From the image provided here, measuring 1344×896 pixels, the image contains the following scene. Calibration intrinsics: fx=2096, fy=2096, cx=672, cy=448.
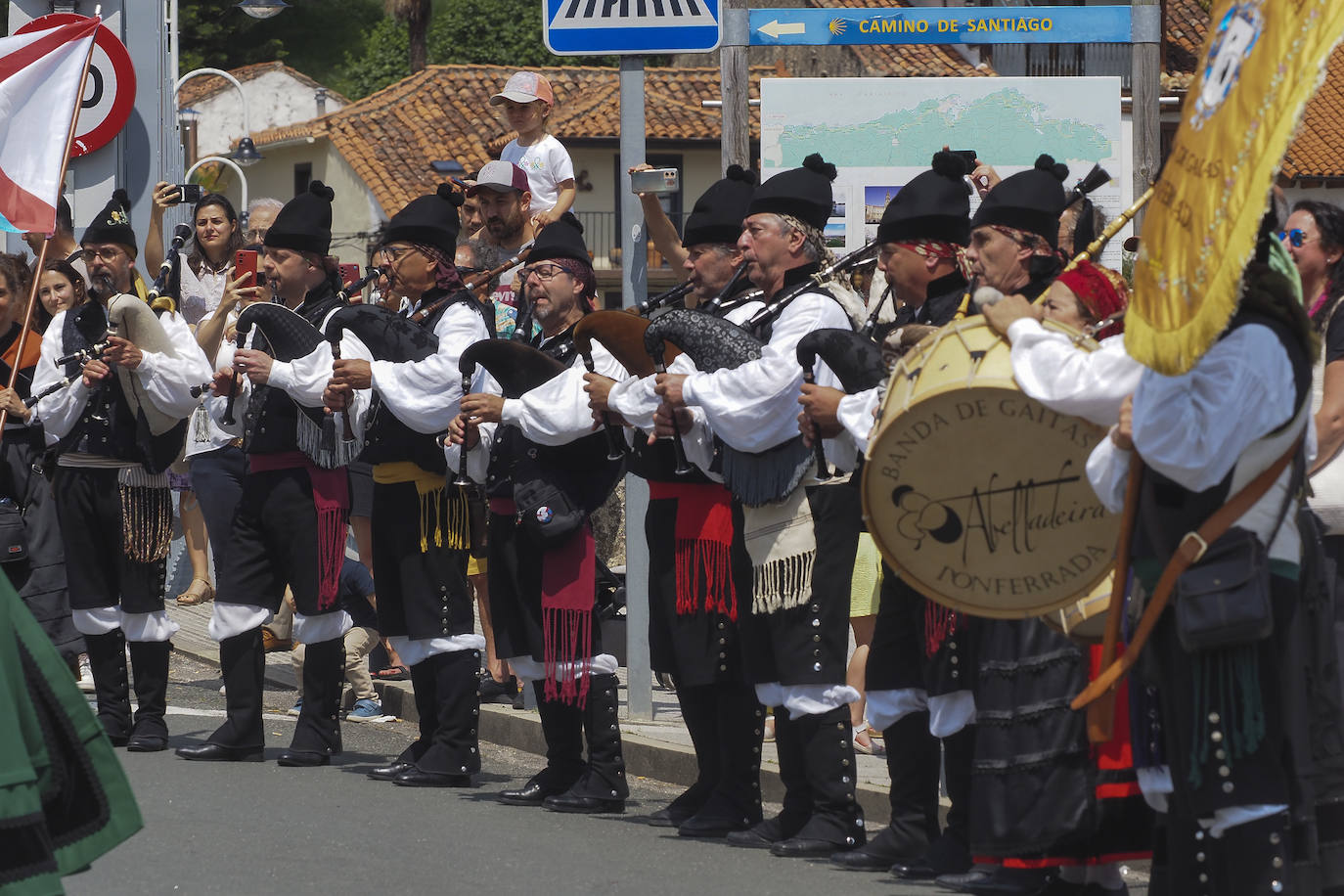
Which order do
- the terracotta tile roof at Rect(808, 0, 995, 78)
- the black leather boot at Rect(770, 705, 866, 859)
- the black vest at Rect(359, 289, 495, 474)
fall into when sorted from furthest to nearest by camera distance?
the terracotta tile roof at Rect(808, 0, 995, 78)
the black vest at Rect(359, 289, 495, 474)
the black leather boot at Rect(770, 705, 866, 859)

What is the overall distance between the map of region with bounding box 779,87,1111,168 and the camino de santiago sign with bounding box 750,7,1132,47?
0.44m

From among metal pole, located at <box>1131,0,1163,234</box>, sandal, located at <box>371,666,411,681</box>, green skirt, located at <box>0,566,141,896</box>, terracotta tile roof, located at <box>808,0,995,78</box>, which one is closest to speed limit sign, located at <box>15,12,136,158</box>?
sandal, located at <box>371,666,411,681</box>

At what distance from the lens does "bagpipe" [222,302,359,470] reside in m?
8.47

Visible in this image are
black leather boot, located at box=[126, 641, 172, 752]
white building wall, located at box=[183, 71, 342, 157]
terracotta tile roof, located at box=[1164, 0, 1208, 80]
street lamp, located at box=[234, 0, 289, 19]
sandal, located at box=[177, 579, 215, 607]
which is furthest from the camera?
white building wall, located at box=[183, 71, 342, 157]

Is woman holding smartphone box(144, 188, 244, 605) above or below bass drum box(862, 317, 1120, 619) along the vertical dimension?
above

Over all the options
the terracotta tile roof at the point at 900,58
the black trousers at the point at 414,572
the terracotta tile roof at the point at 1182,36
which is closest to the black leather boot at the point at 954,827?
the black trousers at the point at 414,572

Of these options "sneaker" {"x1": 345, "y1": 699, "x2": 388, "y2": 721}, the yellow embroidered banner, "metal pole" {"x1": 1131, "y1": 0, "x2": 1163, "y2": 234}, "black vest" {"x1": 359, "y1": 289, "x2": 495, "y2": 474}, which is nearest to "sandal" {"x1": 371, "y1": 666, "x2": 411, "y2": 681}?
"sneaker" {"x1": 345, "y1": 699, "x2": 388, "y2": 721}

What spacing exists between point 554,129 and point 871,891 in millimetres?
40045

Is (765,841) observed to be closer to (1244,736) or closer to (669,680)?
(1244,736)

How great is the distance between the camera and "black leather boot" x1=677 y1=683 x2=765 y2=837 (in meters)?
7.34

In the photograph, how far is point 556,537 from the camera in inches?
304

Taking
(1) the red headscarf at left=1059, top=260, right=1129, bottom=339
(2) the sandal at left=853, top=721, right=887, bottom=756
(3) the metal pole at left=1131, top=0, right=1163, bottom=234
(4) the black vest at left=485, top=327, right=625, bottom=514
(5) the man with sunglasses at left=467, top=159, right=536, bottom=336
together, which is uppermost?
(3) the metal pole at left=1131, top=0, right=1163, bottom=234

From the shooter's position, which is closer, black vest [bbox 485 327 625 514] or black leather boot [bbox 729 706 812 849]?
black leather boot [bbox 729 706 812 849]

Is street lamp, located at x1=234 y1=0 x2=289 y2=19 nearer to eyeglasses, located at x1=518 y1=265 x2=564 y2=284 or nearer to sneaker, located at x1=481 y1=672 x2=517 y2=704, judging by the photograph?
sneaker, located at x1=481 y1=672 x2=517 y2=704
